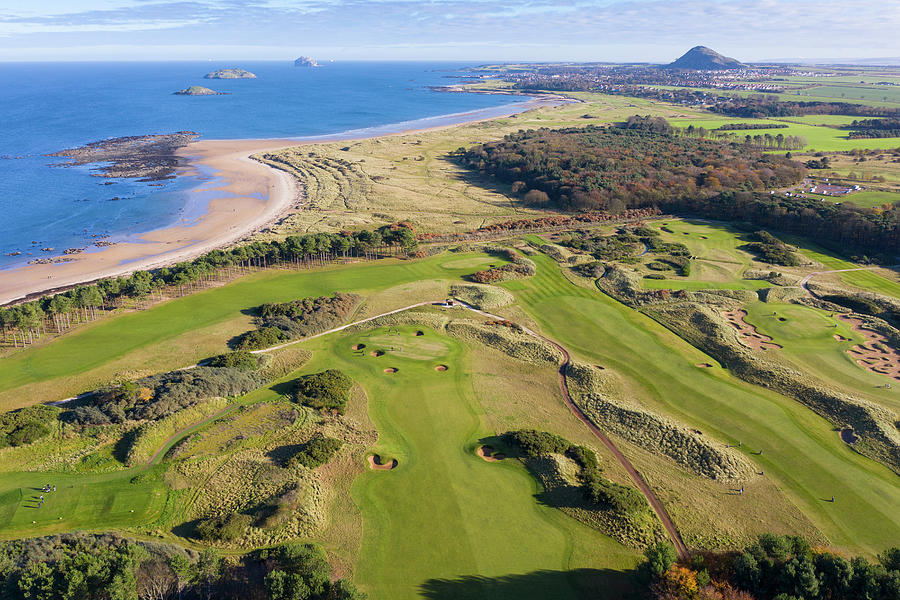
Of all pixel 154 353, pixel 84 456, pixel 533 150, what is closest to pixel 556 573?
pixel 84 456

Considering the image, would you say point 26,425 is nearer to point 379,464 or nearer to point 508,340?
point 379,464

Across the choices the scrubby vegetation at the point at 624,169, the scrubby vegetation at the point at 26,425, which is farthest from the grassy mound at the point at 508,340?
the scrubby vegetation at the point at 624,169

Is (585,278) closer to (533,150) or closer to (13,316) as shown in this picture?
(13,316)

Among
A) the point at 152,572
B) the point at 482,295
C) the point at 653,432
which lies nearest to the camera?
the point at 152,572

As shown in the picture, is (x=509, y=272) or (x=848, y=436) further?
(x=509, y=272)

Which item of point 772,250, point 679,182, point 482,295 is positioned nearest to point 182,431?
point 482,295

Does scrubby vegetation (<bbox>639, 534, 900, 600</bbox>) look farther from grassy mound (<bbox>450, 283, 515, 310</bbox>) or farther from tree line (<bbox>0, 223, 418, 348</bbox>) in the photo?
tree line (<bbox>0, 223, 418, 348</bbox>)
